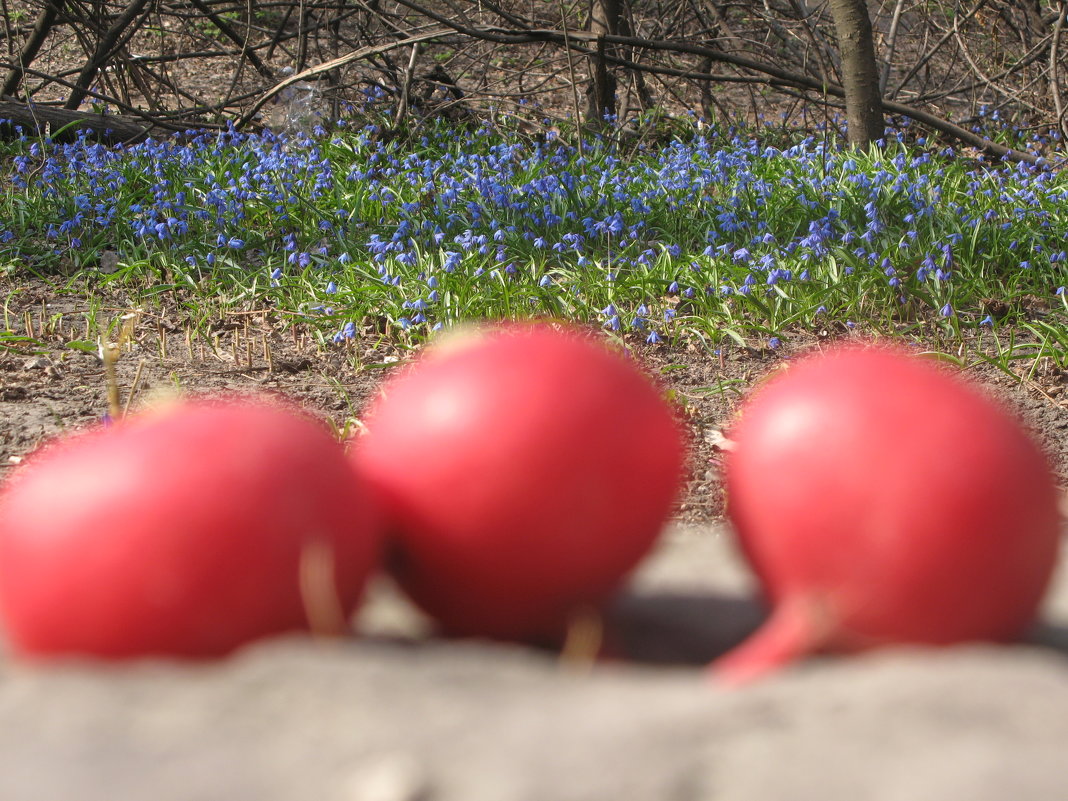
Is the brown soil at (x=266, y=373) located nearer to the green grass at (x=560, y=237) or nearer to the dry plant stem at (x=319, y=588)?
the green grass at (x=560, y=237)

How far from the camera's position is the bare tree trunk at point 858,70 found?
635 centimetres

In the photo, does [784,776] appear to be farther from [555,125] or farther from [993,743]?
[555,125]

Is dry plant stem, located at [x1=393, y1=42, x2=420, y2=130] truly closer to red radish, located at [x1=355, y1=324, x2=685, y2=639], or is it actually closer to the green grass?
the green grass

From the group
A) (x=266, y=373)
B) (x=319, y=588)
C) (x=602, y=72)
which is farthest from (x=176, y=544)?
(x=602, y=72)

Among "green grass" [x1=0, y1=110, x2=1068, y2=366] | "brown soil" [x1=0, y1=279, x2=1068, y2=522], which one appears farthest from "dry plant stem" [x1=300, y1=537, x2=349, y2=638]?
"green grass" [x1=0, y1=110, x2=1068, y2=366]

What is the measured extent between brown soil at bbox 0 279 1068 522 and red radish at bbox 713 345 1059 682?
1877mm

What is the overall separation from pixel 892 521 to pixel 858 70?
5.95 metres

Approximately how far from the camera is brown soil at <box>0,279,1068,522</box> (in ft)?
10.9

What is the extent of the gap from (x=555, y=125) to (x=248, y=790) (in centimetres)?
750

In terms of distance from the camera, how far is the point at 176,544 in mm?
1010

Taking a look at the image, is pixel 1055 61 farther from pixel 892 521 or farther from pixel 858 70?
pixel 892 521

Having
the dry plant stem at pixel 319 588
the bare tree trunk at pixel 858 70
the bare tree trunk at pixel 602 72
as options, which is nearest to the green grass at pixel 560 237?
the bare tree trunk at pixel 858 70

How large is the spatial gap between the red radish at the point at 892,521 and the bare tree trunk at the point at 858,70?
18.9 ft

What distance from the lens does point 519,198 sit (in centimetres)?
525
